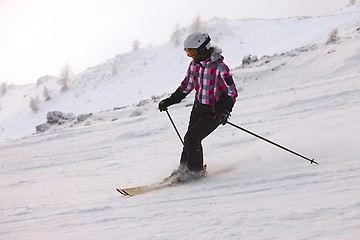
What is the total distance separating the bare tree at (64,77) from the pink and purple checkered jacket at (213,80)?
112 feet

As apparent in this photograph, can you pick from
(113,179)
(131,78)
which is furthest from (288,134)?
(131,78)

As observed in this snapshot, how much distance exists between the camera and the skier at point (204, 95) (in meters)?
4.20

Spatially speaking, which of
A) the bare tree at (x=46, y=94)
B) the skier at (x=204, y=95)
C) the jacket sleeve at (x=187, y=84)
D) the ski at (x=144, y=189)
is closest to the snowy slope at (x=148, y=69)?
the bare tree at (x=46, y=94)

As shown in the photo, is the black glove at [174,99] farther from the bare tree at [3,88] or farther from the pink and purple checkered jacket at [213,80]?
the bare tree at [3,88]

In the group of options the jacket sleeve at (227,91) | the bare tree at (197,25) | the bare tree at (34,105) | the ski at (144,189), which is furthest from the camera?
the bare tree at (197,25)

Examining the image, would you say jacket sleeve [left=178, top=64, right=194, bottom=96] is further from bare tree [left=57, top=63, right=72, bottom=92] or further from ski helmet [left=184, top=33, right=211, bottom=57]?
bare tree [left=57, top=63, right=72, bottom=92]

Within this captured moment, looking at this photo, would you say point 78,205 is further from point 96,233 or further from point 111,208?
point 96,233

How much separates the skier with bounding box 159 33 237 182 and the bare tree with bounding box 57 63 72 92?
34.1 meters

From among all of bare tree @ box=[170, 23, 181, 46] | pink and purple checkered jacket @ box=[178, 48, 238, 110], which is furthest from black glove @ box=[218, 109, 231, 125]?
bare tree @ box=[170, 23, 181, 46]

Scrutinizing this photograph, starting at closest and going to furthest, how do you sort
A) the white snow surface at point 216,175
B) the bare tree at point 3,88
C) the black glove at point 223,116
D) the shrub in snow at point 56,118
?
the white snow surface at point 216,175
the black glove at point 223,116
the shrub in snow at point 56,118
the bare tree at point 3,88

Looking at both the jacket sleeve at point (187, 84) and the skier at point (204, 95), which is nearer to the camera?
the skier at point (204, 95)

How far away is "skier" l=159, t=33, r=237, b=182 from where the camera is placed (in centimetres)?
420

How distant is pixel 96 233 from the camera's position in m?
3.07

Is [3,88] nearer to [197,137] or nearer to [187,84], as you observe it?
[187,84]
